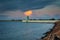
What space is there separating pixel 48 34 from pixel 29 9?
1.74ft

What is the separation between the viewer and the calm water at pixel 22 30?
2.61 metres

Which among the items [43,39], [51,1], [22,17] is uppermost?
[51,1]

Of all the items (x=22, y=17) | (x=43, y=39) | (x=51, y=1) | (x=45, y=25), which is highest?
(x=51, y=1)

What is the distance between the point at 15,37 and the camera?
2.62 metres

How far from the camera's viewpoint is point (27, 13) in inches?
104

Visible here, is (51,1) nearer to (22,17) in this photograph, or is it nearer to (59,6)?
(59,6)

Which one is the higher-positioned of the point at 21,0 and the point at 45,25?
the point at 21,0

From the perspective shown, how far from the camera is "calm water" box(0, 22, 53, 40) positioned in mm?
2611

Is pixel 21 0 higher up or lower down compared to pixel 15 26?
higher up

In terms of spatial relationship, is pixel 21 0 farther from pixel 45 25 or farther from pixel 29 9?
pixel 45 25

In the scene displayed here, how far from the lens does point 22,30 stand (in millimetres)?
2664

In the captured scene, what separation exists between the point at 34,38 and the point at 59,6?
68 cm

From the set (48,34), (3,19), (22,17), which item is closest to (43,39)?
(48,34)

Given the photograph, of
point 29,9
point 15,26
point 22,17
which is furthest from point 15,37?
point 29,9
